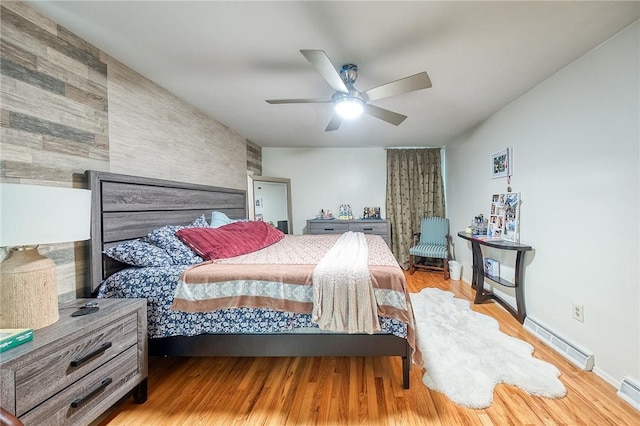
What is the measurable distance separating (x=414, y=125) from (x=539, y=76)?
1.44 meters

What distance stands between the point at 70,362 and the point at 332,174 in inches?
168

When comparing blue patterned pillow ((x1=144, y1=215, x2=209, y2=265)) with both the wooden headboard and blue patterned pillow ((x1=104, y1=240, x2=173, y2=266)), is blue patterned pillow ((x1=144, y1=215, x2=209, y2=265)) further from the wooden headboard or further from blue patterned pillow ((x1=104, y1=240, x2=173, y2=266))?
the wooden headboard

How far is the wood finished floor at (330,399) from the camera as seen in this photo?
1.42m

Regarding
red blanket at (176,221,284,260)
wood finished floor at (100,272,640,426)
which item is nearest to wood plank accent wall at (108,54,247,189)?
red blanket at (176,221,284,260)

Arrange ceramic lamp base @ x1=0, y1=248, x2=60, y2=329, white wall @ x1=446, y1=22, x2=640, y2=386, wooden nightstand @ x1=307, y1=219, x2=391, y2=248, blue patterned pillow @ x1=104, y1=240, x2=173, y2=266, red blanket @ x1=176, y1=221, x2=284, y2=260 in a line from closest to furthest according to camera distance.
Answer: ceramic lamp base @ x1=0, y1=248, x2=60, y2=329 → white wall @ x1=446, y1=22, x2=640, y2=386 → blue patterned pillow @ x1=104, y1=240, x2=173, y2=266 → red blanket @ x1=176, y1=221, x2=284, y2=260 → wooden nightstand @ x1=307, y1=219, x2=391, y2=248

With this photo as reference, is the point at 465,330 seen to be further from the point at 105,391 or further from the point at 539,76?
the point at 105,391

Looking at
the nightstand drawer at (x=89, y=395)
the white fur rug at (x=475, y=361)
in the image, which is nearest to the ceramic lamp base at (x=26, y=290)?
the nightstand drawer at (x=89, y=395)

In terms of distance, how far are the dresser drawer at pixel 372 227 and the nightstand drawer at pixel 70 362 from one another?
3543mm

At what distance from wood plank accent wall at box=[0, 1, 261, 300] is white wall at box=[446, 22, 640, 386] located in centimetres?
338

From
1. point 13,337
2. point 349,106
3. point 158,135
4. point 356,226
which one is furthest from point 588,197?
point 158,135

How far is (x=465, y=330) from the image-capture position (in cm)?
232

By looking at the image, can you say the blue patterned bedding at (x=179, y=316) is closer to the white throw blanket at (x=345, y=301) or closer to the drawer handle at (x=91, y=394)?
the white throw blanket at (x=345, y=301)

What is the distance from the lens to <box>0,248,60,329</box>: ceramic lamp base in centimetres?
111

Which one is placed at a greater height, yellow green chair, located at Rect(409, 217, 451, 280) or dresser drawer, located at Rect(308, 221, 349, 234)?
dresser drawer, located at Rect(308, 221, 349, 234)
